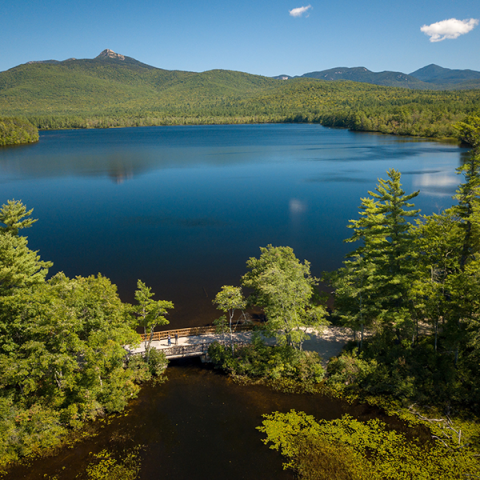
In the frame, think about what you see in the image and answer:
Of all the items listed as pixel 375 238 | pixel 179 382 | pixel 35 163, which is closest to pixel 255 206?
pixel 375 238

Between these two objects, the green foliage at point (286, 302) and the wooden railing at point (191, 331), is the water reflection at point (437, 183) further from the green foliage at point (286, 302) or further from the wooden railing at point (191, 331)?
the wooden railing at point (191, 331)

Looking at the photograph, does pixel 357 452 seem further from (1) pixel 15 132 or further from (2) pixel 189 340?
(1) pixel 15 132

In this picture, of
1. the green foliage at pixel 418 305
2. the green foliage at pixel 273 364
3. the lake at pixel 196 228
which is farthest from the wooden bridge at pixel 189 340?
the green foliage at pixel 418 305

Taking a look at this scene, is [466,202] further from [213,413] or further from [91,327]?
[91,327]

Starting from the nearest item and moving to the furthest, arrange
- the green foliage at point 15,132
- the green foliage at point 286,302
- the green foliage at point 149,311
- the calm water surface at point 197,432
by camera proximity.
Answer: the calm water surface at point 197,432 → the green foliage at point 286,302 → the green foliage at point 149,311 → the green foliage at point 15,132

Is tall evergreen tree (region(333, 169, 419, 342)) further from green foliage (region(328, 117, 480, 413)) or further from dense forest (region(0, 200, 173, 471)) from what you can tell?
dense forest (region(0, 200, 173, 471))

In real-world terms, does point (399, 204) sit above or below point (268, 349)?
above

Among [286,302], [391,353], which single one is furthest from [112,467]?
[391,353]
